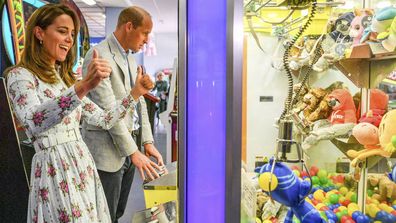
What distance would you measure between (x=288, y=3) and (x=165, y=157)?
0.85 m

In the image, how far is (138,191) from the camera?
1612mm

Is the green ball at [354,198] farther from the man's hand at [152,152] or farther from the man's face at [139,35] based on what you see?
the man's face at [139,35]

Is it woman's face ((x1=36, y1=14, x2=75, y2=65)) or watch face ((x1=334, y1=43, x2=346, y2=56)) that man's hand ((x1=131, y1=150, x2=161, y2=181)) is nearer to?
woman's face ((x1=36, y1=14, x2=75, y2=65))

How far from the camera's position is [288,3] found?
157 centimetres

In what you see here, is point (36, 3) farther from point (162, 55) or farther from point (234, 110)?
point (234, 110)

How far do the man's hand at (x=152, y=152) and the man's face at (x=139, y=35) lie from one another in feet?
1.37

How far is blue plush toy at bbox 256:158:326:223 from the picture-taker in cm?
129

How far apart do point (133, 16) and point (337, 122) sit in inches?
53.1

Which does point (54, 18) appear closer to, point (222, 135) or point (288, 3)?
point (222, 135)

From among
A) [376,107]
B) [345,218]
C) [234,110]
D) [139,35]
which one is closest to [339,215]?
[345,218]

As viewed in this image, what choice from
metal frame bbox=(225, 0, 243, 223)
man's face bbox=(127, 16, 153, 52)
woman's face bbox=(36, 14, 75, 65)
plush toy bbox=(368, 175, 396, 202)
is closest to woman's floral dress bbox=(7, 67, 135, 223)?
woman's face bbox=(36, 14, 75, 65)

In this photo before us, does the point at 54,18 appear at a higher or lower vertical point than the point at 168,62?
higher

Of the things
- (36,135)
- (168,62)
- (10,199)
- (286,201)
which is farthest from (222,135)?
(10,199)

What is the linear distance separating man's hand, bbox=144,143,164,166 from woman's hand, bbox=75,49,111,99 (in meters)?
0.38
